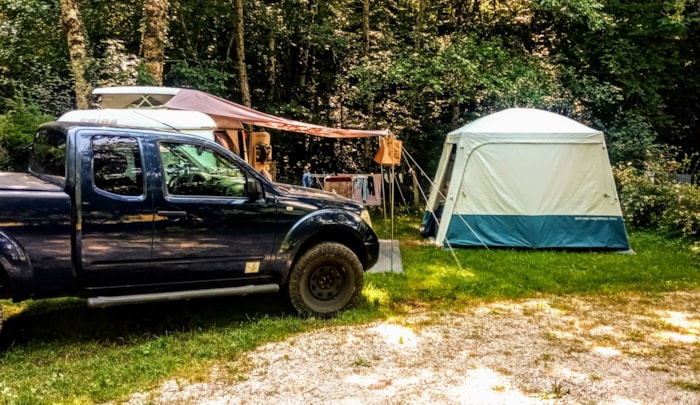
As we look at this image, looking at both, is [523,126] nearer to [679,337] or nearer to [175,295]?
[679,337]

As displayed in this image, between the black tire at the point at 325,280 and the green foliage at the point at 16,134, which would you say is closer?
the black tire at the point at 325,280

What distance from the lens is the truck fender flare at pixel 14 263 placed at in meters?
3.62

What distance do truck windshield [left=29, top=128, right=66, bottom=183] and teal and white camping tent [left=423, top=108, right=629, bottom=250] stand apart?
5.85 metres

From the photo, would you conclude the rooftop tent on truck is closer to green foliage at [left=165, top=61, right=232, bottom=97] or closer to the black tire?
the black tire

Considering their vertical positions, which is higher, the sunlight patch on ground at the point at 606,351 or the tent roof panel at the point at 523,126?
the tent roof panel at the point at 523,126

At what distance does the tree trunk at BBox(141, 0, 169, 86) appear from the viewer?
354 inches

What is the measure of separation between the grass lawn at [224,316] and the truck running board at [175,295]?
365mm

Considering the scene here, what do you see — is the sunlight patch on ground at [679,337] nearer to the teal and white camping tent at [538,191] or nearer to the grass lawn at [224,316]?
the grass lawn at [224,316]

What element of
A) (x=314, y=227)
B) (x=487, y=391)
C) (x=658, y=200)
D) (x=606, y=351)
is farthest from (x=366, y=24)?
(x=487, y=391)

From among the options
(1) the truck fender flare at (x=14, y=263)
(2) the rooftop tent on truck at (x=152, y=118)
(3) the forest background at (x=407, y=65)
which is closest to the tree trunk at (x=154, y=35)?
(3) the forest background at (x=407, y=65)

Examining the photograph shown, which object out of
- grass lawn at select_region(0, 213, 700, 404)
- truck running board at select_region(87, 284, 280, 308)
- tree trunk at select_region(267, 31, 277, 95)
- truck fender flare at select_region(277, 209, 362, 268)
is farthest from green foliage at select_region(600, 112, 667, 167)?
truck running board at select_region(87, 284, 280, 308)

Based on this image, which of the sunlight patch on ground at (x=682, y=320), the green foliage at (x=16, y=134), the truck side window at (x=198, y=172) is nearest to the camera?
the truck side window at (x=198, y=172)

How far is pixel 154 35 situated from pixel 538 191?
24.2ft

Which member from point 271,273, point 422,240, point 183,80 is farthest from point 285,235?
point 183,80
